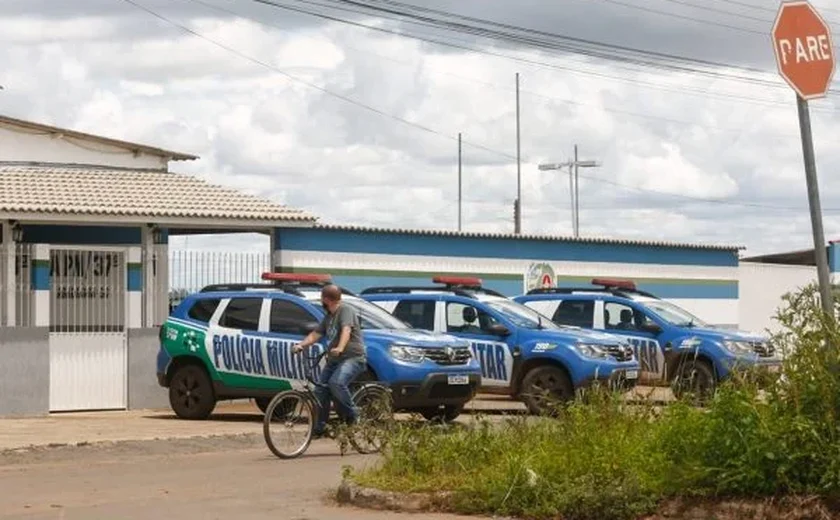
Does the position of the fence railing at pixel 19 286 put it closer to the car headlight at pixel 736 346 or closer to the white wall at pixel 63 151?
the white wall at pixel 63 151

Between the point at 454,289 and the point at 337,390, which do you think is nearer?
the point at 337,390

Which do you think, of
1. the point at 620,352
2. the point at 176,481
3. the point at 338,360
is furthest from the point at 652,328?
the point at 176,481

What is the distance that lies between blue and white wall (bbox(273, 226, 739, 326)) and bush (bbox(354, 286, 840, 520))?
15.9 meters

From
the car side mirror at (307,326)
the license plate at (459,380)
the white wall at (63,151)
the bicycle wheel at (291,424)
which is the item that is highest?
the white wall at (63,151)

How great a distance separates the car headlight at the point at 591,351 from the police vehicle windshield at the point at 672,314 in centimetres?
335

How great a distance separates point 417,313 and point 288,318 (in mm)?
2906

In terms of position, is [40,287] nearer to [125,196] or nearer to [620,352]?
[125,196]

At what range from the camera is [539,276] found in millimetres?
34562

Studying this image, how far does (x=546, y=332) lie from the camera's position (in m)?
22.6

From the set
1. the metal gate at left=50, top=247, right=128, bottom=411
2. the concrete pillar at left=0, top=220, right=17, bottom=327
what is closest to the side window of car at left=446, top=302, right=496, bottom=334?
the metal gate at left=50, top=247, right=128, bottom=411

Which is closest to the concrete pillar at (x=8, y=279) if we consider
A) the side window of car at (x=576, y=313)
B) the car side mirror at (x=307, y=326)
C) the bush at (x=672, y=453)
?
the car side mirror at (x=307, y=326)

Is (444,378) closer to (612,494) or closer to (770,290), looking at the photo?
(612,494)

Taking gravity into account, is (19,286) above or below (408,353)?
above

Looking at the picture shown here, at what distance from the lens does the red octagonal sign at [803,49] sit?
939cm
